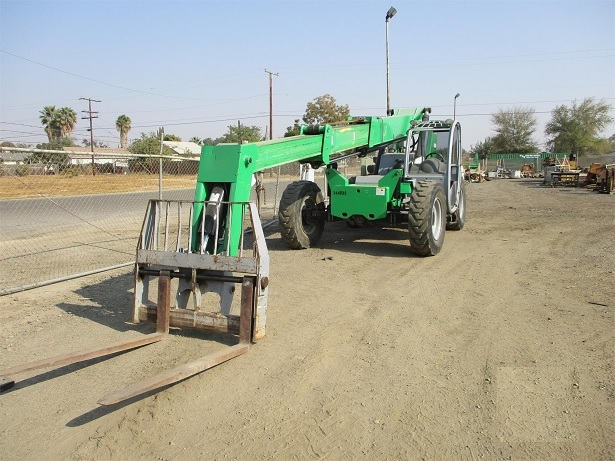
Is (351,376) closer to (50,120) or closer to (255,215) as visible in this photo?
(255,215)

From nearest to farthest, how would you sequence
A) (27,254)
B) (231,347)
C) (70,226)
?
(231,347), (27,254), (70,226)

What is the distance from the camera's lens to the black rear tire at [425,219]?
29.5 feet

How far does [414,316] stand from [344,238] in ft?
18.2

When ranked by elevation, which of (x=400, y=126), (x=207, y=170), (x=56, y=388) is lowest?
(x=56, y=388)

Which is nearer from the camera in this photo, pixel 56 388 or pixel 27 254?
pixel 56 388

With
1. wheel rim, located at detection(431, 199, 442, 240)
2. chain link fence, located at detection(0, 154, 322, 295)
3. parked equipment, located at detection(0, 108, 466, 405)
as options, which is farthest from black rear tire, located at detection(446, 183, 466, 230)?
chain link fence, located at detection(0, 154, 322, 295)

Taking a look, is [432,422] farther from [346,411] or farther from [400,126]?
[400,126]

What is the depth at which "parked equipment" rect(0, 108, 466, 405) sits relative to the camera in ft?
16.8

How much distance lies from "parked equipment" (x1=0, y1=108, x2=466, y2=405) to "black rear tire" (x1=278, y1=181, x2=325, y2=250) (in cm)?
2

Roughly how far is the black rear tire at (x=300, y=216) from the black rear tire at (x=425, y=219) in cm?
201

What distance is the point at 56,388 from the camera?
4.45 meters

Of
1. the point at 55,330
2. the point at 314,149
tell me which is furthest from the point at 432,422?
the point at 314,149

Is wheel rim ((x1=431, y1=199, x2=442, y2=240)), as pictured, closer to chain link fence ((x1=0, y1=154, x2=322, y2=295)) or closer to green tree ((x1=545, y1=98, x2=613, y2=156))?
chain link fence ((x1=0, y1=154, x2=322, y2=295))

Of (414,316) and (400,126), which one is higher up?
(400,126)
